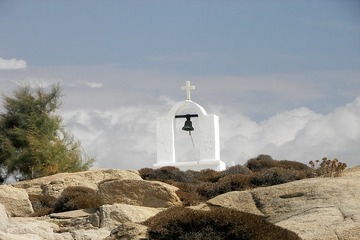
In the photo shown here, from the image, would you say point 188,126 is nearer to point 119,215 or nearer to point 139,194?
point 139,194

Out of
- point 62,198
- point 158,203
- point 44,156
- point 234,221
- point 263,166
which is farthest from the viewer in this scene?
point 44,156

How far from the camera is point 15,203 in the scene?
64.6 ft

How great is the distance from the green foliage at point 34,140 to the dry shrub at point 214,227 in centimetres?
2280

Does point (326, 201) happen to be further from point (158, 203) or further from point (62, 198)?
point (62, 198)

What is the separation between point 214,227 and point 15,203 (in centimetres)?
771

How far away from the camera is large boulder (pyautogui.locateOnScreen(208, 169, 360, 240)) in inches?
547

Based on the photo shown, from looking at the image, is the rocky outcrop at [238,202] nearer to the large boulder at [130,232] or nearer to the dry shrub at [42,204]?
the large boulder at [130,232]

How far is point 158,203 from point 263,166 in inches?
537

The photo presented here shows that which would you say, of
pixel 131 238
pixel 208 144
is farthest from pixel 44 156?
pixel 131 238

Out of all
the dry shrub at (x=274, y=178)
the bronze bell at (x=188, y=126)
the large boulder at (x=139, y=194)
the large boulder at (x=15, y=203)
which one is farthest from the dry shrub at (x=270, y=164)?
the large boulder at (x=15, y=203)

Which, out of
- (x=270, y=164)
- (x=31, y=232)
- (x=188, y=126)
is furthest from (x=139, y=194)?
(x=188, y=126)

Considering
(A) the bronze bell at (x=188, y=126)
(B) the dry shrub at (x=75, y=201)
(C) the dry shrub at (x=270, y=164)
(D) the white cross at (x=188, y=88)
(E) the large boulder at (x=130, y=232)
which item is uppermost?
(D) the white cross at (x=188, y=88)

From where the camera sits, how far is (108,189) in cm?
1900

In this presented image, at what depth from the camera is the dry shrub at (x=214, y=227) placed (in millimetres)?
13039
